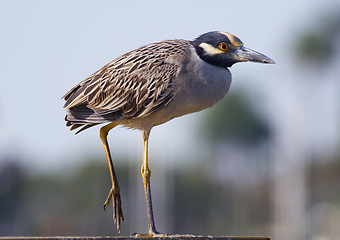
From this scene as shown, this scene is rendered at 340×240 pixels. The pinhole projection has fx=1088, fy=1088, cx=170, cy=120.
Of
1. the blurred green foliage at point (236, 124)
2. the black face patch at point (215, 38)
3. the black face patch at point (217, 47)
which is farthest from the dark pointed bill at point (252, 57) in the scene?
the blurred green foliage at point (236, 124)

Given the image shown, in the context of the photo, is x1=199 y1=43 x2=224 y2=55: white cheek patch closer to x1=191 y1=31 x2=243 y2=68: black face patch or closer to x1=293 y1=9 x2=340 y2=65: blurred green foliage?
x1=191 y1=31 x2=243 y2=68: black face patch

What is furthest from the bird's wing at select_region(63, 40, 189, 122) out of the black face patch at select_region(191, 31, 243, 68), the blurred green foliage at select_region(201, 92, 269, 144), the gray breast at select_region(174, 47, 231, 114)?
the blurred green foliage at select_region(201, 92, 269, 144)

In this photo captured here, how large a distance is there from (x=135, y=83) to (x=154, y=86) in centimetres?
37

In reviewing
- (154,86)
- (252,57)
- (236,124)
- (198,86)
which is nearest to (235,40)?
(252,57)

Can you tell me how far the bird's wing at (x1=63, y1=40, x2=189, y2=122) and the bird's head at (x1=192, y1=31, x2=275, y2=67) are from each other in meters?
0.29

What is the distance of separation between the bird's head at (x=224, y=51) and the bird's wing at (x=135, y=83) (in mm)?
→ 288

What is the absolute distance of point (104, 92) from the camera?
15000 millimetres

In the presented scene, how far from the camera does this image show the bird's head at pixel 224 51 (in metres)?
14.7

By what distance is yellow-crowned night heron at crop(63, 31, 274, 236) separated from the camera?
14.4m

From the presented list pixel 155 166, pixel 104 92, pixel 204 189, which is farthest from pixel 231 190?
pixel 104 92

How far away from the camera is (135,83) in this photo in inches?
585

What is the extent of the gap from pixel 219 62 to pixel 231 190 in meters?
92.0

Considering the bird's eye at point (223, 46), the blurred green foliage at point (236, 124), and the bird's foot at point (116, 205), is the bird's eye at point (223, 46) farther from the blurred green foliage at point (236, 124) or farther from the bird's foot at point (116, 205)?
the blurred green foliage at point (236, 124)

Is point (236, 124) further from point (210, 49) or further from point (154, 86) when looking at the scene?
point (154, 86)
